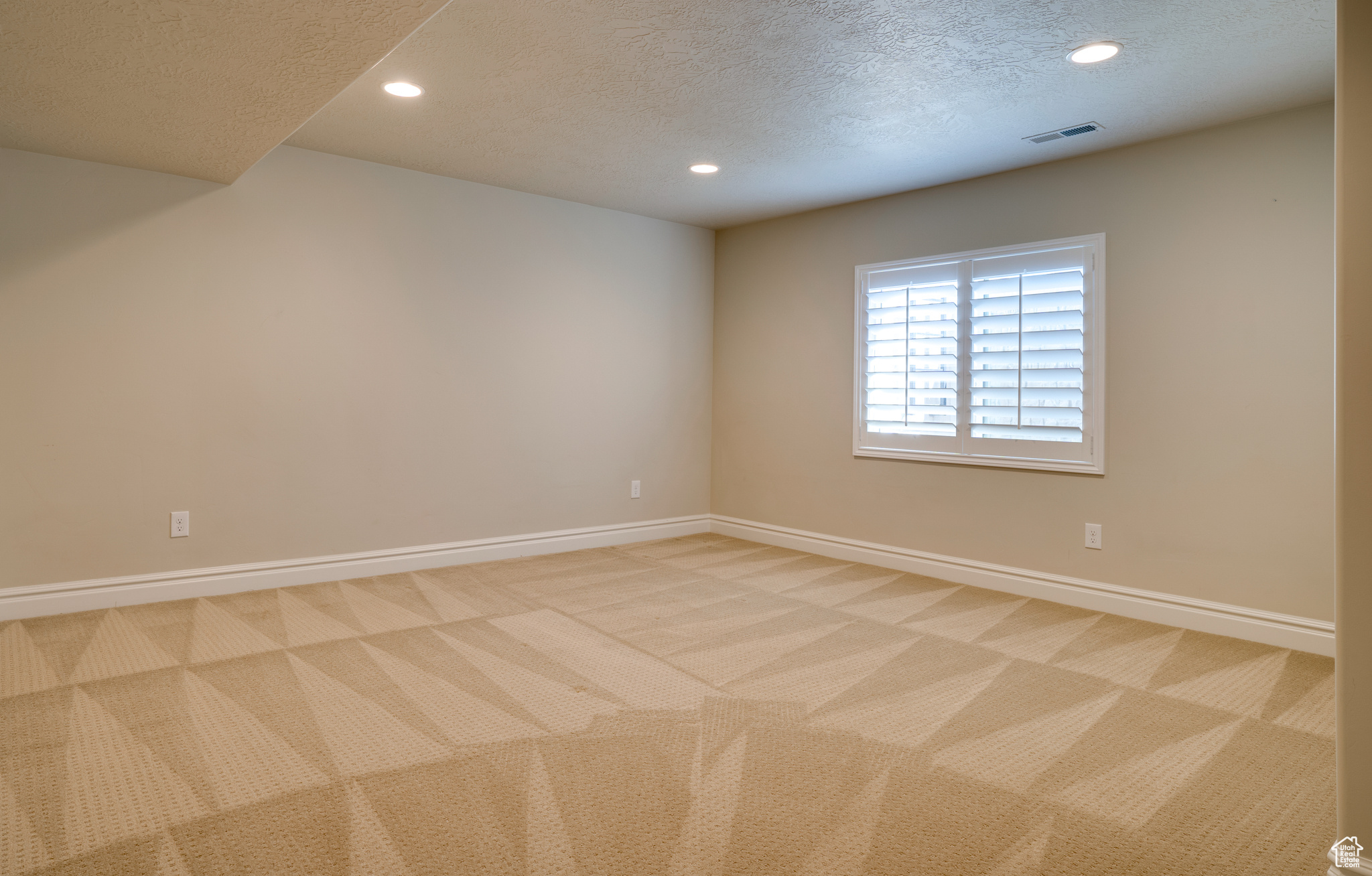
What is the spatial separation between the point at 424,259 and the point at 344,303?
20.7 inches

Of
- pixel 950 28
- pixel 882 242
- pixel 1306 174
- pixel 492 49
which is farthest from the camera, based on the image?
pixel 882 242

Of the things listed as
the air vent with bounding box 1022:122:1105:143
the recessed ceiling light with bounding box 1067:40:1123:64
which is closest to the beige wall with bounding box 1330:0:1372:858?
the recessed ceiling light with bounding box 1067:40:1123:64

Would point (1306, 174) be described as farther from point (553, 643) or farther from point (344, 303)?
point (344, 303)

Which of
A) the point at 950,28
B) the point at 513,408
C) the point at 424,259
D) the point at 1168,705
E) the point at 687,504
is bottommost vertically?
the point at 1168,705

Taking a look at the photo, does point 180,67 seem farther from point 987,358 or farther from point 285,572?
point 987,358

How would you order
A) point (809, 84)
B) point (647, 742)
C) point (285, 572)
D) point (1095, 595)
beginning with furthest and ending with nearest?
1. point (285, 572)
2. point (1095, 595)
3. point (809, 84)
4. point (647, 742)

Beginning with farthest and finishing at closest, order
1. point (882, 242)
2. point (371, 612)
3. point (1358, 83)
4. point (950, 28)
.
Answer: point (882, 242) < point (371, 612) < point (950, 28) < point (1358, 83)

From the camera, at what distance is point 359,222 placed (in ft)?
13.6

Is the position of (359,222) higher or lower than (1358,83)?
higher

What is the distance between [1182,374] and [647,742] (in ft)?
9.83

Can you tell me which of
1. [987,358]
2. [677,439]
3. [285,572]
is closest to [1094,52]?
[987,358]

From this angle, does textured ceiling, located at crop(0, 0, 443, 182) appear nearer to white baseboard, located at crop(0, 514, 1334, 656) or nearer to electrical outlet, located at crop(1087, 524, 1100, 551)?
white baseboard, located at crop(0, 514, 1334, 656)

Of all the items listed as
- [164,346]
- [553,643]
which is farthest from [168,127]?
[553,643]

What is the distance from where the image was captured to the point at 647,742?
2.26m
